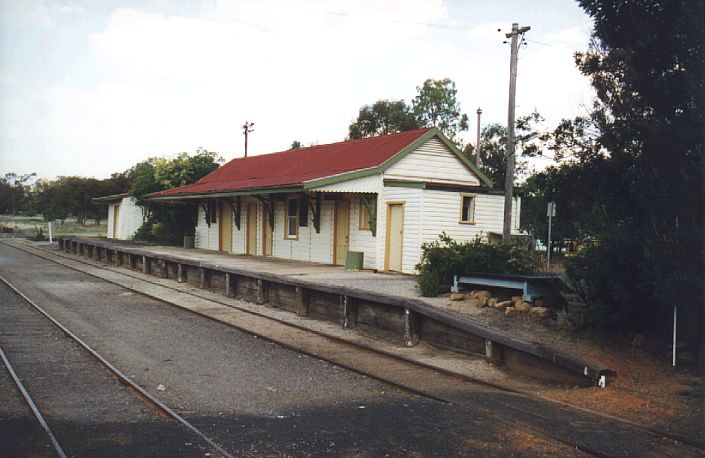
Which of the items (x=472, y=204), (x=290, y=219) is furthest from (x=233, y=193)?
(x=472, y=204)

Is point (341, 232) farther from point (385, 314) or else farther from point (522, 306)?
point (522, 306)

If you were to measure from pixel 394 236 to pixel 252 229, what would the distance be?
30.2ft

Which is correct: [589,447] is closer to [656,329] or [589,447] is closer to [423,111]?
[656,329]

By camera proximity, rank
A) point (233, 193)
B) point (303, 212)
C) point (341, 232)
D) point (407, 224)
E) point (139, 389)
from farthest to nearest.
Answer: point (233, 193), point (303, 212), point (341, 232), point (407, 224), point (139, 389)

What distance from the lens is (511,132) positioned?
17.8m

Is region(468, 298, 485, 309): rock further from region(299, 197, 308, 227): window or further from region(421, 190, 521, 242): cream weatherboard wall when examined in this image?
region(299, 197, 308, 227): window

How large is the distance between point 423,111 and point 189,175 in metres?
20.8

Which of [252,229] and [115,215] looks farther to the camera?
[115,215]

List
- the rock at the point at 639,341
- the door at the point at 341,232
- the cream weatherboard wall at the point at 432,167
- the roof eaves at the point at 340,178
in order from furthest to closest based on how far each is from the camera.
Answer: the door at the point at 341,232 < the cream weatherboard wall at the point at 432,167 < the roof eaves at the point at 340,178 < the rock at the point at 639,341

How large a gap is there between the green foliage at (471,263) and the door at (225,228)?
1567 cm

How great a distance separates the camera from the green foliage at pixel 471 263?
12.4 meters

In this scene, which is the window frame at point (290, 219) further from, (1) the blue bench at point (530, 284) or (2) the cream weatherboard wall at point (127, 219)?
(2) the cream weatherboard wall at point (127, 219)

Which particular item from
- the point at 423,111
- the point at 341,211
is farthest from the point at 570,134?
the point at 423,111

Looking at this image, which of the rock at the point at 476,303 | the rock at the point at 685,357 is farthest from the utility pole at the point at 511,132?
the rock at the point at 685,357
